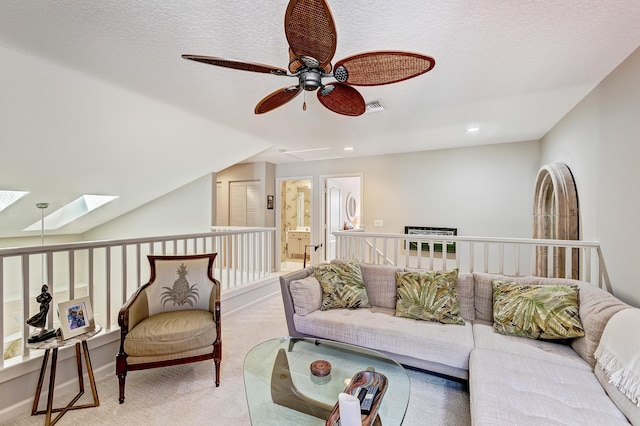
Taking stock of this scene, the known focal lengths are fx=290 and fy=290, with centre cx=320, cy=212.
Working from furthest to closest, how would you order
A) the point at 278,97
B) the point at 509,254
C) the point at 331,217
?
the point at 331,217 < the point at 509,254 < the point at 278,97

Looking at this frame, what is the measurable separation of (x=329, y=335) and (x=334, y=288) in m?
0.44

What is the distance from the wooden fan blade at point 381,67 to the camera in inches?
51.4

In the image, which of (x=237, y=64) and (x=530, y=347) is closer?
(x=237, y=64)

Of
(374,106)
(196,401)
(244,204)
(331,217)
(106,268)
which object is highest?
(374,106)

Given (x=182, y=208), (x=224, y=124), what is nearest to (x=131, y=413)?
(x=224, y=124)

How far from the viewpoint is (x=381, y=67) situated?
1408 millimetres

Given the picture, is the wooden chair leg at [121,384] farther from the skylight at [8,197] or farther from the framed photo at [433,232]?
the framed photo at [433,232]

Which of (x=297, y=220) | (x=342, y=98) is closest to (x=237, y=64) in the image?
(x=342, y=98)

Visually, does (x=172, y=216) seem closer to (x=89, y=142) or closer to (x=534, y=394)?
(x=89, y=142)

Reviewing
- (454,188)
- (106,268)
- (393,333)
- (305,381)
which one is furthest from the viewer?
(454,188)

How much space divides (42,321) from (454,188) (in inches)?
200

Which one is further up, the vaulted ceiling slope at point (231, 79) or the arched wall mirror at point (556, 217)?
the vaulted ceiling slope at point (231, 79)

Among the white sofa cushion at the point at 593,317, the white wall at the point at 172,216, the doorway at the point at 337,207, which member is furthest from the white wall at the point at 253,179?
the white sofa cushion at the point at 593,317

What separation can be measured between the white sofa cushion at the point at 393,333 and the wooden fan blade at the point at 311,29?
1919 mm
